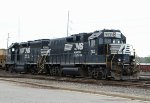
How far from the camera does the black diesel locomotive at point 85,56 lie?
Answer: 27.0 m

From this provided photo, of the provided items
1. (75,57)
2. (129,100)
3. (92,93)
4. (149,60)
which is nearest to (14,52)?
(75,57)

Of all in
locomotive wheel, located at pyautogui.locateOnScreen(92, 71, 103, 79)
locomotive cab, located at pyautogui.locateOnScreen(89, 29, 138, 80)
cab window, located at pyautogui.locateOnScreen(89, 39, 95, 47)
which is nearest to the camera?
locomotive cab, located at pyautogui.locateOnScreen(89, 29, 138, 80)

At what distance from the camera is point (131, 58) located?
27.4 m

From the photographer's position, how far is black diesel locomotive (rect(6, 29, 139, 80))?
27.0m

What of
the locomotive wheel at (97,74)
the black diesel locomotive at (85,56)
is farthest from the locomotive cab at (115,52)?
the locomotive wheel at (97,74)

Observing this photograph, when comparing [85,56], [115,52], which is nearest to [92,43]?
[85,56]

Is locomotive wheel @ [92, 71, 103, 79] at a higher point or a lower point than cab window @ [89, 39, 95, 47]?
lower

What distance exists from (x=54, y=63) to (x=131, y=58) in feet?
31.2

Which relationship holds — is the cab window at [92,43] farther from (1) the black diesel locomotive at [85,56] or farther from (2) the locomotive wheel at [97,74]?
(2) the locomotive wheel at [97,74]

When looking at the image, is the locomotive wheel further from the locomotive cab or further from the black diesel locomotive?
the locomotive cab

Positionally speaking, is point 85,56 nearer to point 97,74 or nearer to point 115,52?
point 97,74

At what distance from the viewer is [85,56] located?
29.9 meters

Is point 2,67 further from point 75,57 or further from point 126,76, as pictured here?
point 126,76

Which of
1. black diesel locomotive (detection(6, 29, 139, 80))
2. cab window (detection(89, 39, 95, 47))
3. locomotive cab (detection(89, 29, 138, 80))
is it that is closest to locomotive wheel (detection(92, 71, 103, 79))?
black diesel locomotive (detection(6, 29, 139, 80))
